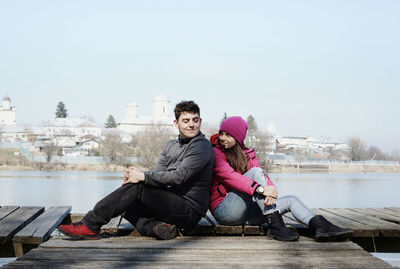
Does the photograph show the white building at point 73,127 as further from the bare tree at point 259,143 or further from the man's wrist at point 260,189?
the man's wrist at point 260,189

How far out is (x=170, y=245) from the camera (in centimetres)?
351

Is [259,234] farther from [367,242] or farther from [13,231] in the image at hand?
[13,231]

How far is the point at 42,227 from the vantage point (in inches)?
173

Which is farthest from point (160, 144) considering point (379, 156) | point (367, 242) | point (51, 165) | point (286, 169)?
point (379, 156)

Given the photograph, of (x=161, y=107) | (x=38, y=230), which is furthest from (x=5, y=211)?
(x=161, y=107)

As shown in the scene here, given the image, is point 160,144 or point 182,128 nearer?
point 182,128

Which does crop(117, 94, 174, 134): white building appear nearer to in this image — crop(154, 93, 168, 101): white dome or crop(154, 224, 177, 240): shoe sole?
crop(154, 93, 168, 101): white dome

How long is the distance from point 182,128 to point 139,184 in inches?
19.7

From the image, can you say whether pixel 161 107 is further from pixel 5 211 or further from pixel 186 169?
pixel 186 169

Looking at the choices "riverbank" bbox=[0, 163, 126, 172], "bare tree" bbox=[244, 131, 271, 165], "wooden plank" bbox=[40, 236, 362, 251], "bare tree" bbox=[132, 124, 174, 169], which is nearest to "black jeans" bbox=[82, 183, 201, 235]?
"wooden plank" bbox=[40, 236, 362, 251]

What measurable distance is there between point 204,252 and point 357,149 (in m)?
75.3

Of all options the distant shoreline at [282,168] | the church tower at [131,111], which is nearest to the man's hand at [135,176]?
the distant shoreline at [282,168]

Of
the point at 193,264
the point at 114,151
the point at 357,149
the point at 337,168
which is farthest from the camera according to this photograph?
the point at 357,149

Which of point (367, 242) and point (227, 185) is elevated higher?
point (227, 185)
